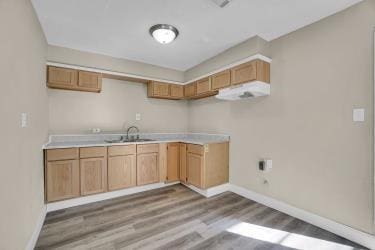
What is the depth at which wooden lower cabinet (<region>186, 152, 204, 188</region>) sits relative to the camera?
3.02 metres

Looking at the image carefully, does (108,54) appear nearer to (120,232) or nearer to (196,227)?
(120,232)

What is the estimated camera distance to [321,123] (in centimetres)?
212

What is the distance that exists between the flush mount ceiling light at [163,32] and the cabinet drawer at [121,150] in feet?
5.92

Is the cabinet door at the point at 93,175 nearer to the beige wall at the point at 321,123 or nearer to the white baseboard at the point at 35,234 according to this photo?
the white baseboard at the point at 35,234

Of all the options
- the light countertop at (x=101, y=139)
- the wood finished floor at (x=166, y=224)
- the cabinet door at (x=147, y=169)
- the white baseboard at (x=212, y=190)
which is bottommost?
the wood finished floor at (x=166, y=224)

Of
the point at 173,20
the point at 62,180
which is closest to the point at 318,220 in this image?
the point at 173,20

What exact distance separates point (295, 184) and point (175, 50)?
2819 millimetres

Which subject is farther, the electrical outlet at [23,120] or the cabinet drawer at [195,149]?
the cabinet drawer at [195,149]

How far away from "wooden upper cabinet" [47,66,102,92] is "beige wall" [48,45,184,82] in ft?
0.73

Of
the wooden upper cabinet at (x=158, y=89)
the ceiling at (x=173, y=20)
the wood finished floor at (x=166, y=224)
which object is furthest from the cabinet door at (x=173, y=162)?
the ceiling at (x=173, y=20)

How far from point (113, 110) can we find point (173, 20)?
6.68 feet

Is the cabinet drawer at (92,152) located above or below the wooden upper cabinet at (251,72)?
below

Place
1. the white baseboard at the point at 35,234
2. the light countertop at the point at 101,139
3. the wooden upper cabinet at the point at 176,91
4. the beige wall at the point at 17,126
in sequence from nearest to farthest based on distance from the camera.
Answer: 1. the beige wall at the point at 17,126
2. the white baseboard at the point at 35,234
3. the light countertop at the point at 101,139
4. the wooden upper cabinet at the point at 176,91

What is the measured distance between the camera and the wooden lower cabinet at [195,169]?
9.91 ft
